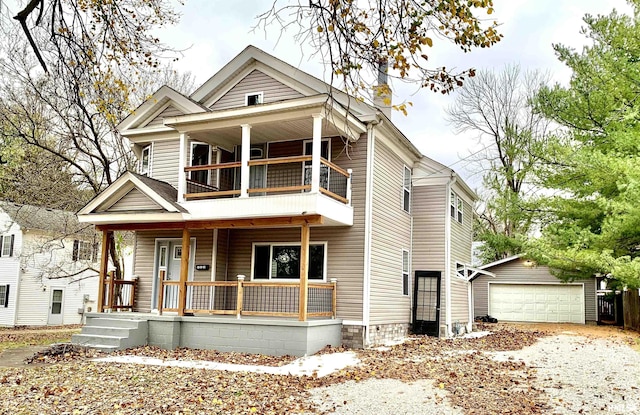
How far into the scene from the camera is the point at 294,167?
1645 centimetres

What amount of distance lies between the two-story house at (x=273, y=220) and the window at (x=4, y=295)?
1577cm

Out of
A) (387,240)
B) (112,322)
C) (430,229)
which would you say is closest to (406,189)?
(430,229)

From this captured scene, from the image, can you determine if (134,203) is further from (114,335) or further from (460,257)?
(460,257)

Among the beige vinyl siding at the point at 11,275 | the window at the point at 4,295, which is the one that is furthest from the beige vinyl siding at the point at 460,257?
the window at the point at 4,295

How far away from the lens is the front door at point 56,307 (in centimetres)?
3094

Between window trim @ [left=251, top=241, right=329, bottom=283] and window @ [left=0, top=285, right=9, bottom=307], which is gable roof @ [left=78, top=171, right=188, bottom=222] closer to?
window trim @ [left=251, top=241, right=329, bottom=283]

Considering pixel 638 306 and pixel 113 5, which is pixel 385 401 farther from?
pixel 638 306

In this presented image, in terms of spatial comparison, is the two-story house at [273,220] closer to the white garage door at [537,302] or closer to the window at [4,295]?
the white garage door at [537,302]

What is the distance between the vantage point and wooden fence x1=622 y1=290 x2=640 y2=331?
22.6m

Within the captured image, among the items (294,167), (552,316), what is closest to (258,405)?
(294,167)

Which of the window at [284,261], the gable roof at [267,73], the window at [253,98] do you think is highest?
the gable roof at [267,73]

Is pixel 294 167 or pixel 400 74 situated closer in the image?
pixel 400 74

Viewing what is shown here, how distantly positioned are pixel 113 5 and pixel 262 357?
8.41 m

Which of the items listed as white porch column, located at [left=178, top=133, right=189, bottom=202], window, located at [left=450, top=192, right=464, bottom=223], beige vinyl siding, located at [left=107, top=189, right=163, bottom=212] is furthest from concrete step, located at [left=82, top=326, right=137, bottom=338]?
window, located at [left=450, top=192, right=464, bottom=223]
